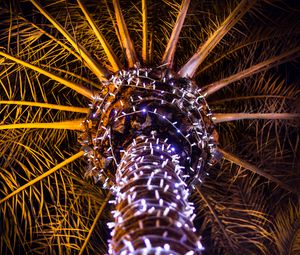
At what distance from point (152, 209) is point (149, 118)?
70.4 inches

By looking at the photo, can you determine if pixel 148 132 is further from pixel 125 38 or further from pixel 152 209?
pixel 152 209

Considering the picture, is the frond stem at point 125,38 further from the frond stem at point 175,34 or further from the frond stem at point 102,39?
the frond stem at point 175,34

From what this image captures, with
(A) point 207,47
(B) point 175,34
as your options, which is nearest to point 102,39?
(B) point 175,34

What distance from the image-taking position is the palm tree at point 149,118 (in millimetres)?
5047

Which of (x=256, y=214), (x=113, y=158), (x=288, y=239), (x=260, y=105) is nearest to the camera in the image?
(x=113, y=158)

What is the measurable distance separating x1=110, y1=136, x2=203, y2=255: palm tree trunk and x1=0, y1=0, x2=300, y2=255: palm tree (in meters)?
0.11

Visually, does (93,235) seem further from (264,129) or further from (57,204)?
(264,129)

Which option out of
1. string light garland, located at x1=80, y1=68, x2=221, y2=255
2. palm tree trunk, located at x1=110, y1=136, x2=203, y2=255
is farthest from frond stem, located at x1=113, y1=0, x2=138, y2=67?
palm tree trunk, located at x1=110, y1=136, x2=203, y2=255

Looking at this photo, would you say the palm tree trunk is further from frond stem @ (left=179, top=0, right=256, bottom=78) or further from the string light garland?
frond stem @ (left=179, top=0, right=256, bottom=78)

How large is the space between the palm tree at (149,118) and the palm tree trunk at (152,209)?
0.11 m

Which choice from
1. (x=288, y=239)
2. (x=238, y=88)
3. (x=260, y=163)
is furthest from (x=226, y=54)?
(x=288, y=239)

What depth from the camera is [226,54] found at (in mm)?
7074

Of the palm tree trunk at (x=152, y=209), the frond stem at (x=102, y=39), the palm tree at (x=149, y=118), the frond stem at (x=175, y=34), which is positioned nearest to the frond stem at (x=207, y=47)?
the palm tree at (x=149, y=118)

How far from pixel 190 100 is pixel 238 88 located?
2502mm
